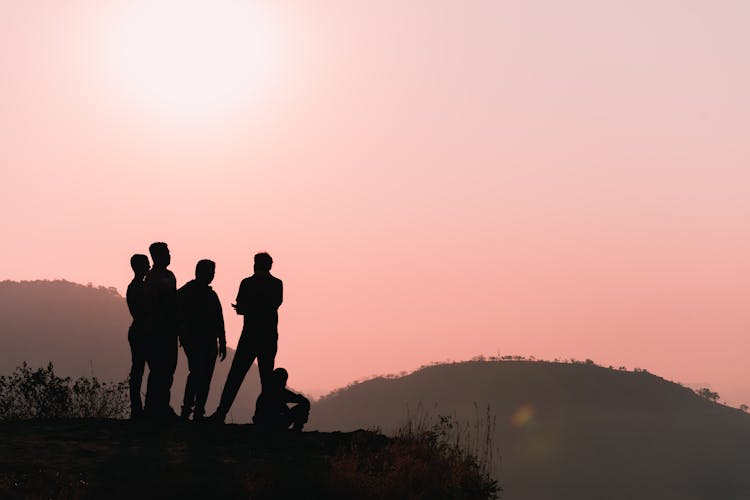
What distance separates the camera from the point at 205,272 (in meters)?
14.3

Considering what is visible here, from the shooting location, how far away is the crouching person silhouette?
14352 mm

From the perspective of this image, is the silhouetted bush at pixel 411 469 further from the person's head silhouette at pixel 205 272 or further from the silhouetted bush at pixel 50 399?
the silhouetted bush at pixel 50 399

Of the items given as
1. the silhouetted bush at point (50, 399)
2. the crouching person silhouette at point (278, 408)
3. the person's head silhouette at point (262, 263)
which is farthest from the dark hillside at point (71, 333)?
the person's head silhouette at point (262, 263)

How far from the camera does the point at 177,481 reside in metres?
10.9

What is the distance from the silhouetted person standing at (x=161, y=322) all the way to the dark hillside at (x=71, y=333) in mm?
132013

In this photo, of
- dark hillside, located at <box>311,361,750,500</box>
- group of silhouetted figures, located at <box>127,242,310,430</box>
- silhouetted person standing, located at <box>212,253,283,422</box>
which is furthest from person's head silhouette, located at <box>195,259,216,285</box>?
dark hillside, located at <box>311,361,750,500</box>

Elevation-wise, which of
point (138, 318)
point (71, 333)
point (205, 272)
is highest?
point (71, 333)

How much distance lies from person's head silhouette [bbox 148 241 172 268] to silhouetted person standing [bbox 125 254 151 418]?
191mm

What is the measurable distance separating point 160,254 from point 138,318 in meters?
0.90

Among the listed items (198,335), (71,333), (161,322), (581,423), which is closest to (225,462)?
(198,335)

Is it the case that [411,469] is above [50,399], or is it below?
below

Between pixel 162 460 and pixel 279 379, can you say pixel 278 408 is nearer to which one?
pixel 279 379

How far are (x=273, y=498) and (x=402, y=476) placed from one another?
1.53 m

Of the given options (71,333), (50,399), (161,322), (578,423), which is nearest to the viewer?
(161,322)
